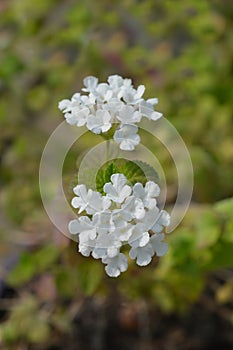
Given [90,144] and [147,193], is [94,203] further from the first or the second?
[90,144]

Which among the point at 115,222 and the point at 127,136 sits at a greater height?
the point at 127,136

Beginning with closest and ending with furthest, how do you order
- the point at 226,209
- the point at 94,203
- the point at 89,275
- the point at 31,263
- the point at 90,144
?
the point at 94,203
the point at 226,209
the point at 89,275
the point at 31,263
the point at 90,144

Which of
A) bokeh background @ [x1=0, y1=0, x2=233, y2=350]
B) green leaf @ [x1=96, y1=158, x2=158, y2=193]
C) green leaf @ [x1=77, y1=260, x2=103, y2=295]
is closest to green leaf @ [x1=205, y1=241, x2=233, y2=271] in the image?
bokeh background @ [x1=0, y1=0, x2=233, y2=350]

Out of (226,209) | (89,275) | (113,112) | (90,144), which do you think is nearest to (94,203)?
(113,112)

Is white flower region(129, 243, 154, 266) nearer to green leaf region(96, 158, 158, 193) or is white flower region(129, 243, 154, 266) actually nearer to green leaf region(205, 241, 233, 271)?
green leaf region(96, 158, 158, 193)

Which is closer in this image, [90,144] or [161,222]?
[161,222]

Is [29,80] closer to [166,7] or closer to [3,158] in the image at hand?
[3,158]
